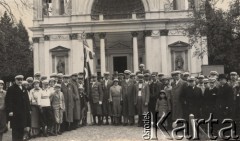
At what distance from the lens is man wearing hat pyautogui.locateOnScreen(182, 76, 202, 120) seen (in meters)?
13.3

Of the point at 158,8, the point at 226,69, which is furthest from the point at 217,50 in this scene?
the point at 226,69

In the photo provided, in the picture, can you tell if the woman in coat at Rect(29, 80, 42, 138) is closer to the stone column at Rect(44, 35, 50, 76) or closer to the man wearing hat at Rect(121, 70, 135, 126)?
the man wearing hat at Rect(121, 70, 135, 126)

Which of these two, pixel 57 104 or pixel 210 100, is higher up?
pixel 210 100

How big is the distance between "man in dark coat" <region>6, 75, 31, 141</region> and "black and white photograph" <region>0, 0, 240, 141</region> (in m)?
0.03

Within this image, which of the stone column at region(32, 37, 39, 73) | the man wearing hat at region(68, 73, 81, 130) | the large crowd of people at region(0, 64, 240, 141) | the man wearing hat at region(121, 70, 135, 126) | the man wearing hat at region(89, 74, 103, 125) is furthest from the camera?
the stone column at region(32, 37, 39, 73)

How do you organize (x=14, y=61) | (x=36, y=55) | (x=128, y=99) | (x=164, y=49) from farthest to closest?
(x=14, y=61) → (x=36, y=55) → (x=164, y=49) → (x=128, y=99)

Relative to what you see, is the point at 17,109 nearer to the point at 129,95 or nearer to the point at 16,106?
the point at 16,106

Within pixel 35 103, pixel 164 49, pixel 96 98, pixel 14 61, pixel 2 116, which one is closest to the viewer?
pixel 2 116

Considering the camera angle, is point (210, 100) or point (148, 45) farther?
point (148, 45)

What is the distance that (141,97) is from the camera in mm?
16641

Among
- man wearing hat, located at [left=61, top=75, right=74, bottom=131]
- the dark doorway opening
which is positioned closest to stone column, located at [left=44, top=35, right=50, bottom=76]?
the dark doorway opening

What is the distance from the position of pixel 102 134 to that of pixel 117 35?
27434mm

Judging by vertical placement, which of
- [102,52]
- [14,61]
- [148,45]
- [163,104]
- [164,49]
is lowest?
[163,104]

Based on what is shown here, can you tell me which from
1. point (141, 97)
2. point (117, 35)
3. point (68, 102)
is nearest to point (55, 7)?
point (117, 35)
